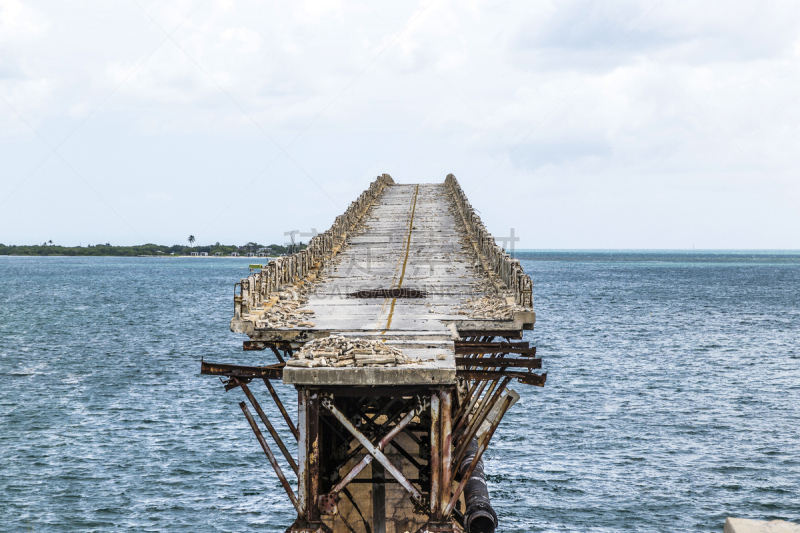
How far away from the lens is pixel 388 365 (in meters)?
11.8

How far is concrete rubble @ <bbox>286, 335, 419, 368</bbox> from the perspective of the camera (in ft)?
38.8

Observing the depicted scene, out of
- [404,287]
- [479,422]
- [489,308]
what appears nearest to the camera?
[479,422]

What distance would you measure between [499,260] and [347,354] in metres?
12.3

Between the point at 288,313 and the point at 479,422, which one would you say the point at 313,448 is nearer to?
the point at 479,422

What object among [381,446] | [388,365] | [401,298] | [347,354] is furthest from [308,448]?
[401,298]

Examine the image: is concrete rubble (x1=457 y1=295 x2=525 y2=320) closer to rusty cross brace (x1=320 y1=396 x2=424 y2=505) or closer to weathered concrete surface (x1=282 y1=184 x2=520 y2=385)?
weathered concrete surface (x1=282 y1=184 x2=520 y2=385)

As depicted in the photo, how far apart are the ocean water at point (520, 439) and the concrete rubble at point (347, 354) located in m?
13.6

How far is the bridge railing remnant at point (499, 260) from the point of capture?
17844mm

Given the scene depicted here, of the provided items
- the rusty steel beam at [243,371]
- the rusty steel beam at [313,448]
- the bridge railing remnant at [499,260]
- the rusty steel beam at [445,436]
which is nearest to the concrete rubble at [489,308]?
the bridge railing remnant at [499,260]

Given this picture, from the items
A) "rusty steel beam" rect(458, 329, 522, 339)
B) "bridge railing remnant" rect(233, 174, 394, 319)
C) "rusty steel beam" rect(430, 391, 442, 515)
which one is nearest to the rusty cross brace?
"rusty steel beam" rect(430, 391, 442, 515)

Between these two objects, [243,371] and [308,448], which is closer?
[308,448]

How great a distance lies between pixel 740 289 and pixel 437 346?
147 m

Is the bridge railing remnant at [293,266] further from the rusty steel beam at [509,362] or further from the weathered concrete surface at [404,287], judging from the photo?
the rusty steel beam at [509,362]

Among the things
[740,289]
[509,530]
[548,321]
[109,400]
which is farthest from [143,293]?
[509,530]
